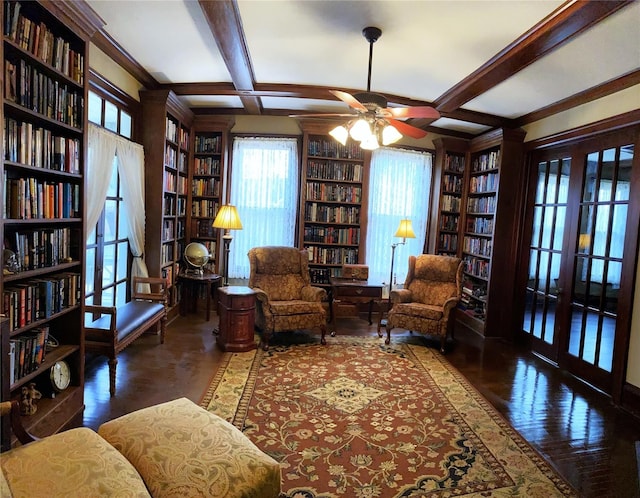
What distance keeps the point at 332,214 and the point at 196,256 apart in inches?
73.1

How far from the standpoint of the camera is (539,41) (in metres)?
2.68

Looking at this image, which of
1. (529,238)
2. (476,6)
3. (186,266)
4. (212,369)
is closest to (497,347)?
(529,238)

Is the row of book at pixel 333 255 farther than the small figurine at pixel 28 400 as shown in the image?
→ Yes

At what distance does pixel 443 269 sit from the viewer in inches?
187

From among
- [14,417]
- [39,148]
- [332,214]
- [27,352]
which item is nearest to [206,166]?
[332,214]

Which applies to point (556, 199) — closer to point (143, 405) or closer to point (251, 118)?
point (251, 118)

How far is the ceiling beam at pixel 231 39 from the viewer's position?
2.49 m

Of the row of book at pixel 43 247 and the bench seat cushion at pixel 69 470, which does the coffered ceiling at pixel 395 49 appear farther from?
the bench seat cushion at pixel 69 470

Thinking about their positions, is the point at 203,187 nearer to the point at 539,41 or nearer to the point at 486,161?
the point at 486,161

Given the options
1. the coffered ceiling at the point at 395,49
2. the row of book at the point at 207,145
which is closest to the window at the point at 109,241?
the coffered ceiling at the point at 395,49

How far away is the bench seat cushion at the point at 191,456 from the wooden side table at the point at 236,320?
7.03 ft

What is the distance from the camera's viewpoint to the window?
3529mm

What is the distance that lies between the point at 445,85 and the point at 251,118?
2.66 m

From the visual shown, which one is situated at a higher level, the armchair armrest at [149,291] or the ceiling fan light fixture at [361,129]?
the ceiling fan light fixture at [361,129]
